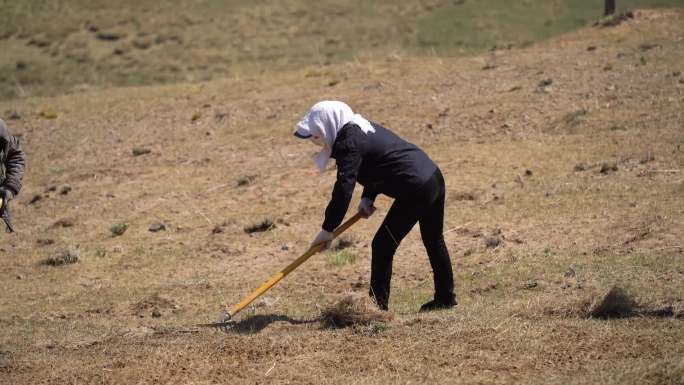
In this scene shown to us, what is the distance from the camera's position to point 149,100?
63.5ft

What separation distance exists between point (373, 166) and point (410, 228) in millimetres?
590

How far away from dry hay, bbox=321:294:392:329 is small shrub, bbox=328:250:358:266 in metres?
2.79

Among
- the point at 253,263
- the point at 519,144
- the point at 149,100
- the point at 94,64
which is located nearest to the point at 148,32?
the point at 94,64

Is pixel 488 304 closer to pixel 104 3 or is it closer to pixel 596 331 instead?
pixel 596 331

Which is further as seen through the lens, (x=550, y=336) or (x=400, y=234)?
(x=400, y=234)

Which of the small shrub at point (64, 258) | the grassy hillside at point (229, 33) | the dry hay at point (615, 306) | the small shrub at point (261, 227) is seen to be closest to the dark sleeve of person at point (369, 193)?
the dry hay at point (615, 306)

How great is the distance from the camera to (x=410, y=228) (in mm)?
7375

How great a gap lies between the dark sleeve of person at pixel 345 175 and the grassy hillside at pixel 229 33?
1914 centimetres

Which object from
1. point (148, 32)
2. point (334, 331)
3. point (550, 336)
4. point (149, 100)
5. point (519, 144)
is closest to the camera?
point (550, 336)

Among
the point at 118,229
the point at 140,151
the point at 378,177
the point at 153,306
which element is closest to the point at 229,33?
the point at 140,151

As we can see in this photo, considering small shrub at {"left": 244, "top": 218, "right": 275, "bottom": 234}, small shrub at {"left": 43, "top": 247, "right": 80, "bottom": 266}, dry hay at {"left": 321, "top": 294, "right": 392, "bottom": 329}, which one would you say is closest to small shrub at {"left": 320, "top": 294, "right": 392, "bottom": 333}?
dry hay at {"left": 321, "top": 294, "right": 392, "bottom": 329}

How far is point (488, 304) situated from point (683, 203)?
3.36 m

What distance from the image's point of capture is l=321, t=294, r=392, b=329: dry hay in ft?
23.5

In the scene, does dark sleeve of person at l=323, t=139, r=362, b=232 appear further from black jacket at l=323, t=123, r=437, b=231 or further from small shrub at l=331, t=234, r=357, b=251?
small shrub at l=331, t=234, r=357, b=251
